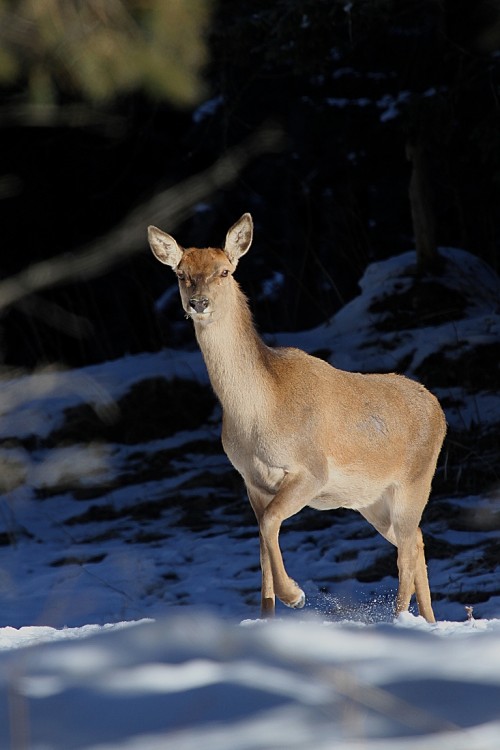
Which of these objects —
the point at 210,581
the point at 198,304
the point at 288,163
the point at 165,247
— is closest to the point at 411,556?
the point at 198,304

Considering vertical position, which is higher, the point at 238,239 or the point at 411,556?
the point at 238,239

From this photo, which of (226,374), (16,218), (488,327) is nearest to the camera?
(226,374)

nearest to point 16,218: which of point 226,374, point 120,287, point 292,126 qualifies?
point 120,287

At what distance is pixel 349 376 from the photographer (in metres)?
6.62

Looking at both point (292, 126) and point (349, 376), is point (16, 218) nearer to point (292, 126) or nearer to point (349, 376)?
point (292, 126)

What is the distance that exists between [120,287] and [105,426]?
329cm

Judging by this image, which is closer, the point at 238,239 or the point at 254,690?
the point at 254,690

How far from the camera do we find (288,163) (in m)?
15.2

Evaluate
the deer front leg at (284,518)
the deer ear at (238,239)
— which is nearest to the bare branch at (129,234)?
the deer front leg at (284,518)

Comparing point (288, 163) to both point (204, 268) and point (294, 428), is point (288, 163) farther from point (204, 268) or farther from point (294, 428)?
point (294, 428)

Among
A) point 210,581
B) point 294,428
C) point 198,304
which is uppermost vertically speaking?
point 198,304

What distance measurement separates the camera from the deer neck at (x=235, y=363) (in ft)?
19.6

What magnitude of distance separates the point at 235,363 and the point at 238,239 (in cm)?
65

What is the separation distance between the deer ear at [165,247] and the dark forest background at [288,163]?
14.6 ft
